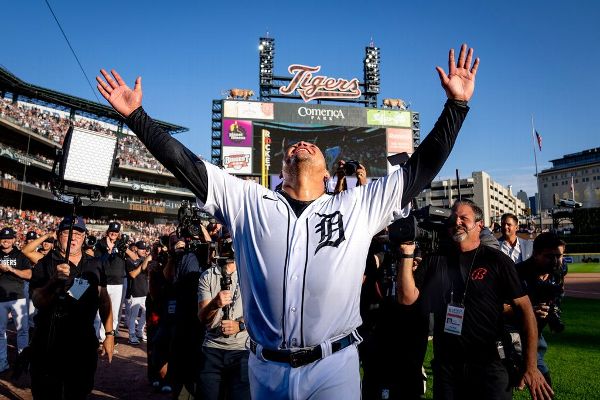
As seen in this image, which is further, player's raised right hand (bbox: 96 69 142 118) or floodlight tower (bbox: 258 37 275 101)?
floodlight tower (bbox: 258 37 275 101)

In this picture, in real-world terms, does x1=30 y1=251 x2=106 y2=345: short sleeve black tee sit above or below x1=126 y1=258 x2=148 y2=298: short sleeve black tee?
above

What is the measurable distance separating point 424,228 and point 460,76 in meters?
1.54

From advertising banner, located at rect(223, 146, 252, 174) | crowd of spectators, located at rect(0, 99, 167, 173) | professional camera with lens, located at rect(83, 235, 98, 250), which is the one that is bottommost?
professional camera with lens, located at rect(83, 235, 98, 250)

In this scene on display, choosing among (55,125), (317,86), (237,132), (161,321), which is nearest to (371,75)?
(317,86)

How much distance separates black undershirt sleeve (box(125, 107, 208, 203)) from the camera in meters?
2.27

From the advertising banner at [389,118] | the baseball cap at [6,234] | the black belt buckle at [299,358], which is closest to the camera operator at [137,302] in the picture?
the baseball cap at [6,234]

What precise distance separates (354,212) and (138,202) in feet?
192

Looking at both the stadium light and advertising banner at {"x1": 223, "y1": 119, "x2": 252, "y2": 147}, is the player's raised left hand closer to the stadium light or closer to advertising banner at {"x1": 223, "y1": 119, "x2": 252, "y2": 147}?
the stadium light

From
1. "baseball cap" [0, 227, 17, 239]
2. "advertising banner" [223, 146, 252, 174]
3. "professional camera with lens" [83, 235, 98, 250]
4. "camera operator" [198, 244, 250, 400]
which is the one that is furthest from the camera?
"advertising banner" [223, 146, 252, 174]

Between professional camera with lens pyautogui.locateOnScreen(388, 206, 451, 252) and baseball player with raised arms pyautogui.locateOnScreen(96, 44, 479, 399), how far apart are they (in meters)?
0.25

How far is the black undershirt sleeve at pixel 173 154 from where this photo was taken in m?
2.27

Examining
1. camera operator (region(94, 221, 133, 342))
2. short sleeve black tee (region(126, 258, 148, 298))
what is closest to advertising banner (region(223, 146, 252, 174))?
short sleeve black tee (region(126, 258, 148, 298))

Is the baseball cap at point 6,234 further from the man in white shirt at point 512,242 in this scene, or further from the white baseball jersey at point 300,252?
the man in white shirt at point 512,242

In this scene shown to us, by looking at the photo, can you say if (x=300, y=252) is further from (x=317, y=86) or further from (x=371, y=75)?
(x=371, y=75)
